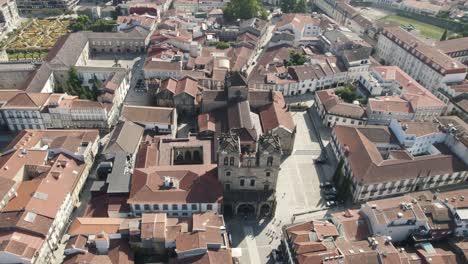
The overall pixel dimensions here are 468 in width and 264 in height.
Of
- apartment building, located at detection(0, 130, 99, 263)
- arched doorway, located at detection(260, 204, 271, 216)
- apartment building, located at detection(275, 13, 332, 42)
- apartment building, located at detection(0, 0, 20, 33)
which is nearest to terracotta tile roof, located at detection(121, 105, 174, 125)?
apartment building, located at detection(0, 130, 99, 263)

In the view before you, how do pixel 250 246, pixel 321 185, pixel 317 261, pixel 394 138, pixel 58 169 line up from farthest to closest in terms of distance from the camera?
pixel 394 138 → pixel 321 185 → pixel 58 169 → pixel 250 246 → pixel 317 261

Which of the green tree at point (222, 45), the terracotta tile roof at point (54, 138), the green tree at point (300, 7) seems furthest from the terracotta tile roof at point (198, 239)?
the green tree at point (300, 7)

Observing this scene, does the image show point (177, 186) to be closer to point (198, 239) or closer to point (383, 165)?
point (198, 239)

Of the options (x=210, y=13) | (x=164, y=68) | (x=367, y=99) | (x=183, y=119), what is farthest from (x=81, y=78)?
(x=367, y=99)

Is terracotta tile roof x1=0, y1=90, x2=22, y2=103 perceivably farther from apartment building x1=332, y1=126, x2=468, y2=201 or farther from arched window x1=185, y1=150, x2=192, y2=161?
apartment building x1=332, y1=126, x2=468, y2=201

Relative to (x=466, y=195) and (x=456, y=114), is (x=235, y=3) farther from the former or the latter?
(x=466, y=195)

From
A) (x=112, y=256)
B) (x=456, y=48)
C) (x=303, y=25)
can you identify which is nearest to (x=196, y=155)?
(x=112, y=256)
